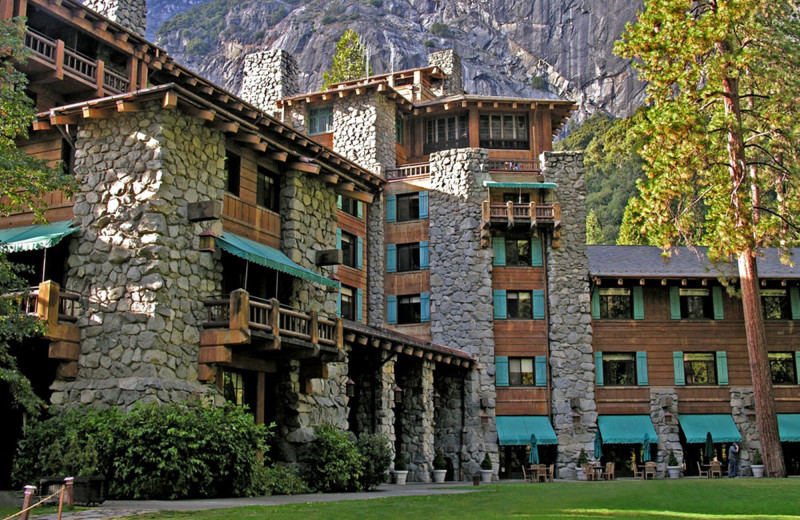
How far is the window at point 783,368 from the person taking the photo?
44406 mm

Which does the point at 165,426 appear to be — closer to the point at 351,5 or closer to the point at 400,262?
the point at 400,262

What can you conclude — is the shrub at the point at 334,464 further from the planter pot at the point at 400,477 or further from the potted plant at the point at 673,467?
the potted plant at the point at 673,467

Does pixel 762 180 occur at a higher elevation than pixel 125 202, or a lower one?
higher

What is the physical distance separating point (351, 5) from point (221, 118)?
119 metres

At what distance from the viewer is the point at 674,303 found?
44.7 m

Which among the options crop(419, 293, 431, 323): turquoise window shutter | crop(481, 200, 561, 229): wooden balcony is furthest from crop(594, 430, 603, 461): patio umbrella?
crop(481, 200, 561, 229): wooden balcony

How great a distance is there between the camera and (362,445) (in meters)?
26.9

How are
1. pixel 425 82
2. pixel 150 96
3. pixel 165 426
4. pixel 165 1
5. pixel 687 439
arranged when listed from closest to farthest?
pixel 165 426
pixel 150 96
pixel 687 439
pixel 425 82
pixel 165 1

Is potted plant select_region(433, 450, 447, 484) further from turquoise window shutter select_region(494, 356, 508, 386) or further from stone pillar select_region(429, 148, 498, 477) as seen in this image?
turquoise window shutter select_region(494, 356, 508, 386)

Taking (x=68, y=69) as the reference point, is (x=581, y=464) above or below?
below

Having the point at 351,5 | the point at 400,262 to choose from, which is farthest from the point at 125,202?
the point at 351,5

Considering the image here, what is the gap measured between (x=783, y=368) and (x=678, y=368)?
5325 mm

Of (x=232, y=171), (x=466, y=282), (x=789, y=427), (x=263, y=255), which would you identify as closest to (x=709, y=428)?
(x=789, y=427)

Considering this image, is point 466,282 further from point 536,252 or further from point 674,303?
point 674,303
